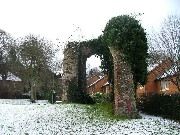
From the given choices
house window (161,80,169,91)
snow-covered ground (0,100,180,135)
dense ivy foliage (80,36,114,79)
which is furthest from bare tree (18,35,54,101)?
snow-covered ground (0,100,180,135)

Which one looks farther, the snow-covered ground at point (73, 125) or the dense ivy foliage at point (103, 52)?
the dense ivy foliage at point (103, 52)

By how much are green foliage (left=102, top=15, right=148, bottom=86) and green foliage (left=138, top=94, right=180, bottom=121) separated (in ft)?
9.06

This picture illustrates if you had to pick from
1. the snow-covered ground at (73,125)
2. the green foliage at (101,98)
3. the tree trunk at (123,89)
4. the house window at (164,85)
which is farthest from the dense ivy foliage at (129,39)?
the house window at (164,85)

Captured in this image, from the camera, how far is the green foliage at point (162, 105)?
1934 centimetres

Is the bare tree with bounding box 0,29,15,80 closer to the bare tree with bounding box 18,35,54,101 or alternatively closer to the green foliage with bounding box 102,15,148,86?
the bare tree with bounding box 18,35,54,101

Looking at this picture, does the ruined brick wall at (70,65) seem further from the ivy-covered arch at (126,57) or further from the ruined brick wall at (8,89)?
the ruined brick wall at (8,89)

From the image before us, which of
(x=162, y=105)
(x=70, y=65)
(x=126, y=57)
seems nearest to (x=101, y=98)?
(x=70, y=65)

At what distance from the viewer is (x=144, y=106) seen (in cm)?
2388

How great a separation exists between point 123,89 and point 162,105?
9.97ft

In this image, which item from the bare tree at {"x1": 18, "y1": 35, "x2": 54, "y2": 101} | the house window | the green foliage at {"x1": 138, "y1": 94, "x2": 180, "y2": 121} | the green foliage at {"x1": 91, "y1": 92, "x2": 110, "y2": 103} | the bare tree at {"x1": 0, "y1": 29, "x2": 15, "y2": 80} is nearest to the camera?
the green foliage at {"x1": 138, "y1": 94, "x2": 180, "y2": 121}

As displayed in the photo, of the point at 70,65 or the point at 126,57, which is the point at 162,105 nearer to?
the point at 126,57

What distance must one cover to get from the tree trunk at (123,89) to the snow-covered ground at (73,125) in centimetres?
140

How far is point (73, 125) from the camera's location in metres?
18.0

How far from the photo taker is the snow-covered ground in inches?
638
